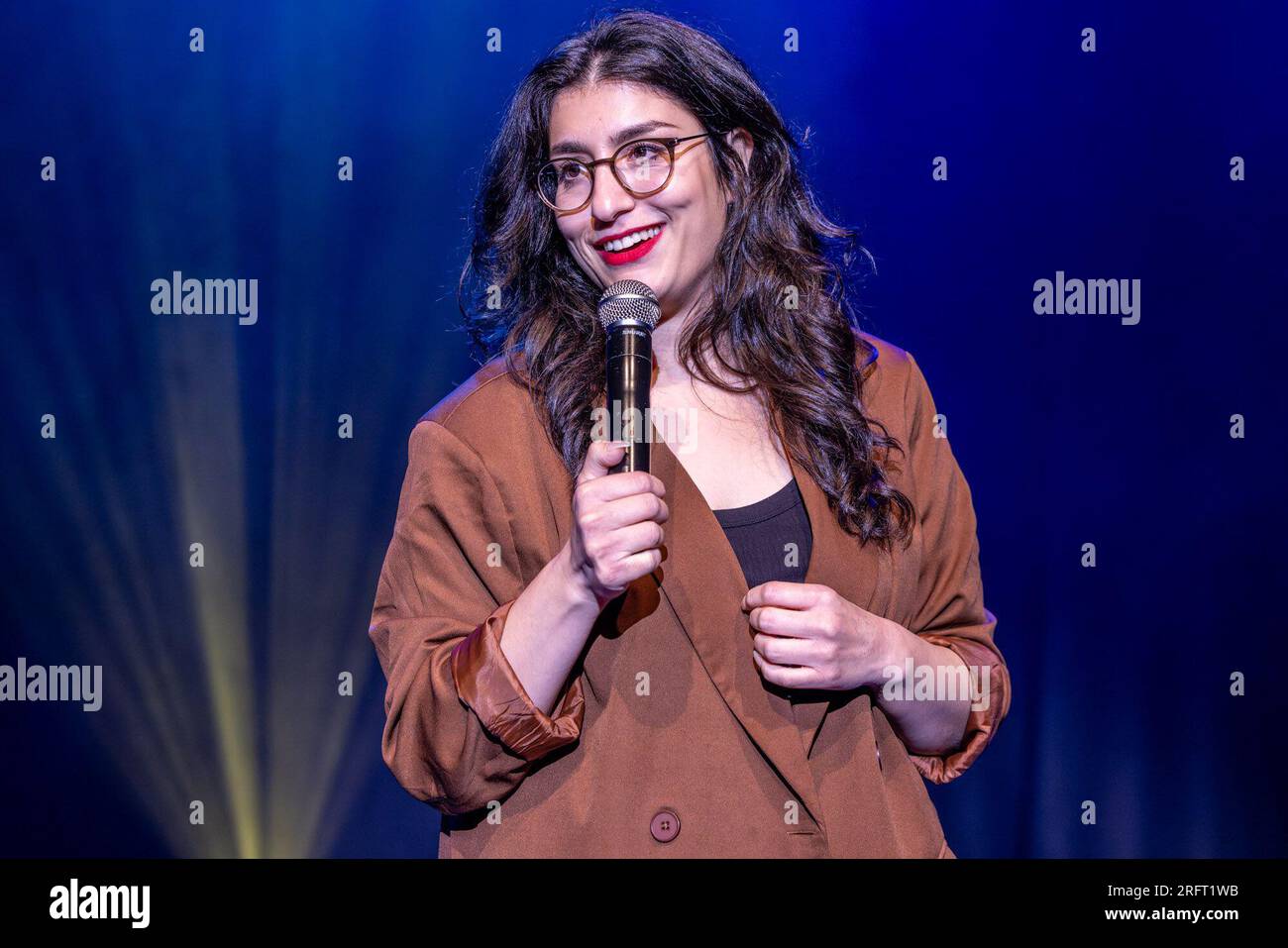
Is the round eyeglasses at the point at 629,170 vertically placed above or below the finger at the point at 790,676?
above

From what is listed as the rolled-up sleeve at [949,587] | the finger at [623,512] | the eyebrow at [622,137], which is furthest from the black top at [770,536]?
the eyebrow at [622,137]

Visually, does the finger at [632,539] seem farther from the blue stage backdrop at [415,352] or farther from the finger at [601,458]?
the blue stage backdrop at [415,352]

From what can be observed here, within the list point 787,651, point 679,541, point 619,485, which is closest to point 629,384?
point 619,485

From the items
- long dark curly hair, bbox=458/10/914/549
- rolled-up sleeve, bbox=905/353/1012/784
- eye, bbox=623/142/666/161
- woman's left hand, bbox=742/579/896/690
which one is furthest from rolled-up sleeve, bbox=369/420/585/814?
rolled-up sleeve, bbox=905/353/1012/784

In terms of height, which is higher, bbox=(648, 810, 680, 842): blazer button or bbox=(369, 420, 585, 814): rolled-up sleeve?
bbox=(369, 420, 585, 814): rolled-up sleeve

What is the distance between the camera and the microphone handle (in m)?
1.40

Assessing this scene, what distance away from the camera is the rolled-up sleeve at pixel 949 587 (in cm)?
179

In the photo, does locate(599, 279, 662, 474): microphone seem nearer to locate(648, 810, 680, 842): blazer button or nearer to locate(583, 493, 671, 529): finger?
locate(583, 493, 671, 529): finger

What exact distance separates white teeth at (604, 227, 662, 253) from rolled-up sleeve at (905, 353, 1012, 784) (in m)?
0.52

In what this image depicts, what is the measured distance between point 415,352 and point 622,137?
61.0 inches

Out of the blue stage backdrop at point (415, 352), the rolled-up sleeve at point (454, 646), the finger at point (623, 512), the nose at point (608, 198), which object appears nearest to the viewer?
the finger at point (623, 512)

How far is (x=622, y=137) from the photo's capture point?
170 cm

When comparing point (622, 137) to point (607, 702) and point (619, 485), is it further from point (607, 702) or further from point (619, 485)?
point (607, 702)
